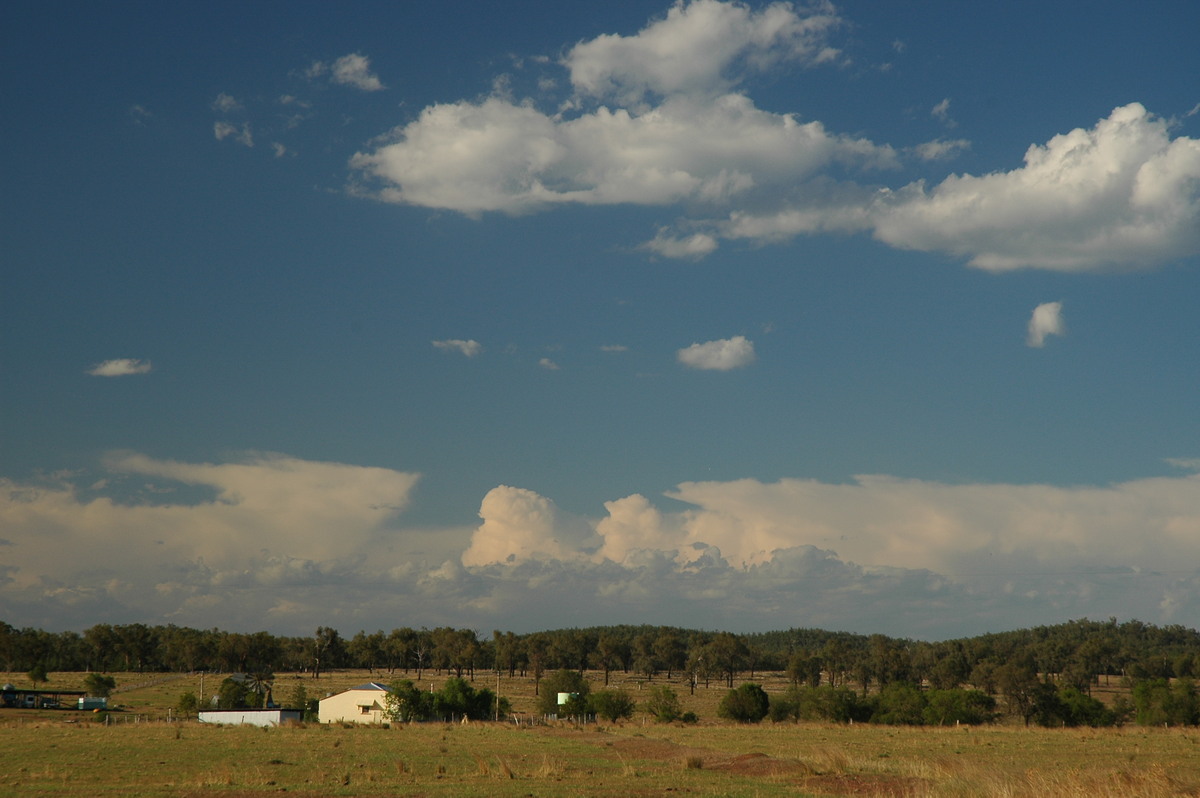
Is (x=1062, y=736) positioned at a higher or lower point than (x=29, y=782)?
lower

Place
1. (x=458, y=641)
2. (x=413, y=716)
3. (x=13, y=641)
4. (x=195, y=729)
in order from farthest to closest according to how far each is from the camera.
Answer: (x=458, y=641) < (x=13, y=641) < (x=413, y=716) < (x=195, y=729)

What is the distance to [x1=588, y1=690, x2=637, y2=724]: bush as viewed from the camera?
310ft

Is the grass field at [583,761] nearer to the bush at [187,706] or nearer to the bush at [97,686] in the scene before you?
the bush at [187,706]

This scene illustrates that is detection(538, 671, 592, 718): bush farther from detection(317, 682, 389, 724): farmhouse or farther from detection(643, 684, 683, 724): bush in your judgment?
detection(317, 682, 389, 724): farmhouse

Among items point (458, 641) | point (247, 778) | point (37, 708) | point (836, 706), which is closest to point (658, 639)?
point (458, 641)

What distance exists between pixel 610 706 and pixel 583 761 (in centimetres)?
5492

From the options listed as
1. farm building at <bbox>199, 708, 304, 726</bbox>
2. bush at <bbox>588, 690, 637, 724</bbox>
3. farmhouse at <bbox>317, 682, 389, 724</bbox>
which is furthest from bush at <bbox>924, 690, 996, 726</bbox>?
farm building at <bbox>199, 708, 304, 726</bbox>

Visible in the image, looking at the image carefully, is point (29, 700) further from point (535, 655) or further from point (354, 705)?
point (535, 655)

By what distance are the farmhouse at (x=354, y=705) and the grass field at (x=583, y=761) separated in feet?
52.9

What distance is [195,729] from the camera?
69.8 m

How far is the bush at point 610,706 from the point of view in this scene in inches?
3720

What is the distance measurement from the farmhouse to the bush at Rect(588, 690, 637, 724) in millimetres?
20429

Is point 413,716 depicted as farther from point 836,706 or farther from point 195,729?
point 836,706

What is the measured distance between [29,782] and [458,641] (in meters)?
141
